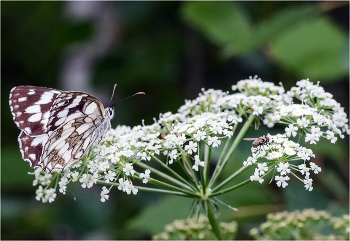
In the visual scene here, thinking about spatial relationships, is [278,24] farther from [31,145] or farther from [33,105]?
[31,145]

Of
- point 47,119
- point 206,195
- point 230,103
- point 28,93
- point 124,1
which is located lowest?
point 206,195

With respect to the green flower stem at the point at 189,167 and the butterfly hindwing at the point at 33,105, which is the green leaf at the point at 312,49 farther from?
the butterfly hindwing at the point at 33,105

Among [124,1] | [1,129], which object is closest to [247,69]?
[124,1]

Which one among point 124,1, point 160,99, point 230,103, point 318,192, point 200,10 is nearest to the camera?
point 230,103

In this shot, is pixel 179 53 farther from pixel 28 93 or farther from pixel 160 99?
pixel 28 93

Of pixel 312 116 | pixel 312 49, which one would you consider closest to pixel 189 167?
pixel 312 116

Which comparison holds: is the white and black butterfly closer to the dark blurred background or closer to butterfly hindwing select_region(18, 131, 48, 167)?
butterfly hindwing select_region(18, 131, 48, 167)
